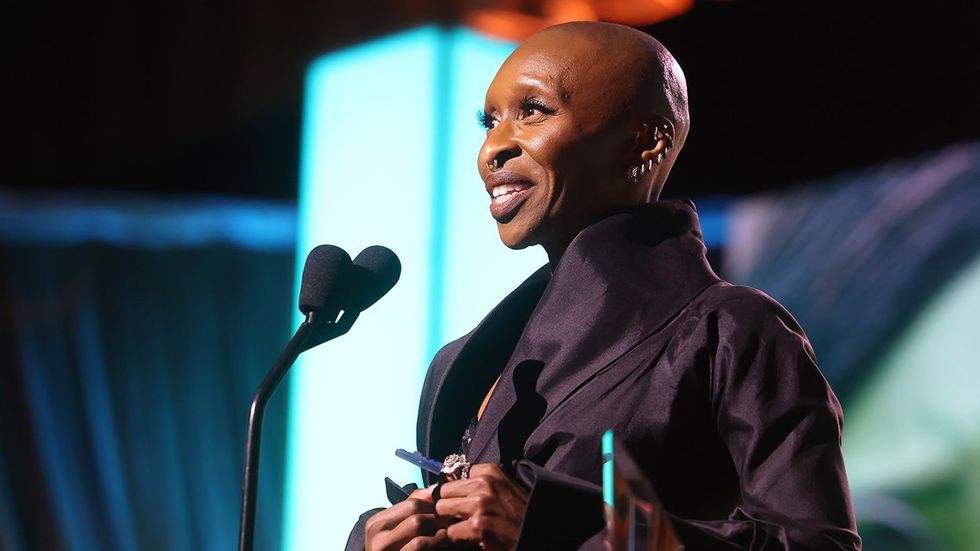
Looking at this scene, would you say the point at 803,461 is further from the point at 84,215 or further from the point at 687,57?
the point at 84,215

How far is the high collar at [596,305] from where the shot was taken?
4.22 feet

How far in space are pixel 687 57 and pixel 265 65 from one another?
53.9 inches

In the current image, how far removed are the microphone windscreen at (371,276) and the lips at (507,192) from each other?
0.14m

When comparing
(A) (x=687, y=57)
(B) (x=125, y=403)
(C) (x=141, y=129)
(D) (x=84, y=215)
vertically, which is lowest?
(B) (x=125, y=403)

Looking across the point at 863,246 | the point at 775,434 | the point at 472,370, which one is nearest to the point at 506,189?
the point at 472,370

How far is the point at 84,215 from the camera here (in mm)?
4219

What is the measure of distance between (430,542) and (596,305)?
12.6 inches

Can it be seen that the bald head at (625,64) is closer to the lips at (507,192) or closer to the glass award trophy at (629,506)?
the lips at (507,192)

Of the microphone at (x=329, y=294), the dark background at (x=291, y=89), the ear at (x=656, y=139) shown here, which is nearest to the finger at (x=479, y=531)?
the microphone at (x=329, y=294)

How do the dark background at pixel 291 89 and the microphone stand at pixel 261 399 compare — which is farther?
the dark background at pixel 291 89

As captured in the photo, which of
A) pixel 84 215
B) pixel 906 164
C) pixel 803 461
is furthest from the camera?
pixel 84 215

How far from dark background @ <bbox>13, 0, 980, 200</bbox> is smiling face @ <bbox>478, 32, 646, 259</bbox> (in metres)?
2.10

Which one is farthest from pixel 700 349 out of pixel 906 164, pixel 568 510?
pixel 906 164

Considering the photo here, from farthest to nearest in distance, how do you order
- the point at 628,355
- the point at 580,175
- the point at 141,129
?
the point at 141,129 < the point at 580,175 < the point at 628,355
